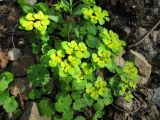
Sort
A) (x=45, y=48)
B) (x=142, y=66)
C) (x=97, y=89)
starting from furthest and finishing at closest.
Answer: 1. (x=142, y=66)
2. (x=45, y=48)
3. (x=97, y=89)

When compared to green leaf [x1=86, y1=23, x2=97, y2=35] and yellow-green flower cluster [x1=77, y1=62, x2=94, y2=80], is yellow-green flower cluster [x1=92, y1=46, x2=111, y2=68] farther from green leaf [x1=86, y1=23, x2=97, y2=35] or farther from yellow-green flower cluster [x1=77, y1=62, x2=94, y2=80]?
green leaf [x1=86, y1=23, x2=97, y2=35]

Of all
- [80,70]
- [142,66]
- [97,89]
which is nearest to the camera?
[80,70]

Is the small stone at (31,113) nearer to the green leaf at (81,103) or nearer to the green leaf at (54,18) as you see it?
the green leaf at (81,103)

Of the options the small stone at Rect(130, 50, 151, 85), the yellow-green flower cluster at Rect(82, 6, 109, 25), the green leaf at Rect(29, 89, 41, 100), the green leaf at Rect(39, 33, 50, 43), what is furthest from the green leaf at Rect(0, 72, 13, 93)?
the small stone at Rect(130, 50, 151, 85)

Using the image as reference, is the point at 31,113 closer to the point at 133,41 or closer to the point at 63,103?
the point at 63,103

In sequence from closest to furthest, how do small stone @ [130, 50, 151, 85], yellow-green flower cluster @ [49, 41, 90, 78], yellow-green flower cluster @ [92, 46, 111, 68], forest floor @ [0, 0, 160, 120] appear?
1. yellow-green flower cluster @ [49, 41, 90, 78]
2. yellow-green flower cluster @ [92, 46, 111, 68]
3. forest floor @ [0, 0, 160, 120]
4. small stone @ [130, 50, 151, 85]

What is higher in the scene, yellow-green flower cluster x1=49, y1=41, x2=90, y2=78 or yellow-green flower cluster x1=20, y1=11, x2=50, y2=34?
yellow-green flower cluster x1=20, y1=11, x2=50, y2=34

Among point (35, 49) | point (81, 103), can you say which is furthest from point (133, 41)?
point (35, 49)
